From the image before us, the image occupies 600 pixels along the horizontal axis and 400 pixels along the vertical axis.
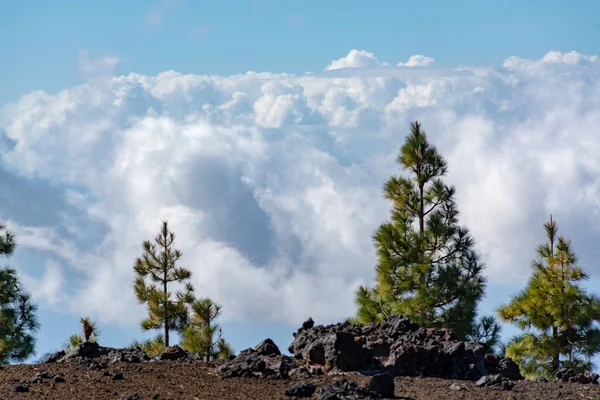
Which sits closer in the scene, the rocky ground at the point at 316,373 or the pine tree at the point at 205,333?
the rocky ground at the point at 316,373

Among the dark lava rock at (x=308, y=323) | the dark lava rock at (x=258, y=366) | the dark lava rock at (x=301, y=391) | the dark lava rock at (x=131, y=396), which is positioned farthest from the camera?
the dark lava rock at (x=308, y=323)

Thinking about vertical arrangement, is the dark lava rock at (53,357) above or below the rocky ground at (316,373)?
above

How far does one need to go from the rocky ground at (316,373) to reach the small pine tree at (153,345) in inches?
419

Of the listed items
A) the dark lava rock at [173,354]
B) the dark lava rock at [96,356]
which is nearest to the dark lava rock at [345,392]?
the dark lava rock at [173,354]

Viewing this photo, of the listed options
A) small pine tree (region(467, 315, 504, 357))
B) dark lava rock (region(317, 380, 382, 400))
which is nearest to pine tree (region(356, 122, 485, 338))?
small pine tree (region(467, 315, 504, 357))

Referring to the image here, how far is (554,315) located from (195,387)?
13.4 meters

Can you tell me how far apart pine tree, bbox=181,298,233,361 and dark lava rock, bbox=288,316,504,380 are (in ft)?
35.6

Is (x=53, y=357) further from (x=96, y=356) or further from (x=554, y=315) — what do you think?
(x=554, y=315)

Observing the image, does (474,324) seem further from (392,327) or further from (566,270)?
(392,327)

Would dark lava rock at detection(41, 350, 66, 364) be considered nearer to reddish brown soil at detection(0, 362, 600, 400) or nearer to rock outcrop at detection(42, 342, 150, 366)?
rock outcrop at detection(42, 342, 150, 366)

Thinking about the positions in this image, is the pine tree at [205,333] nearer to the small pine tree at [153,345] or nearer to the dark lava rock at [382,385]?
the small pine tree at [153,345]

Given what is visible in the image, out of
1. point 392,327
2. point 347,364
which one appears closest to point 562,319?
point 392,327

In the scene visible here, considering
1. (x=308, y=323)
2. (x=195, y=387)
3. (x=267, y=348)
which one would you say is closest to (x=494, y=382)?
(x=308, y=323)

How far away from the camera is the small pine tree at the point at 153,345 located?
25.4 metres
